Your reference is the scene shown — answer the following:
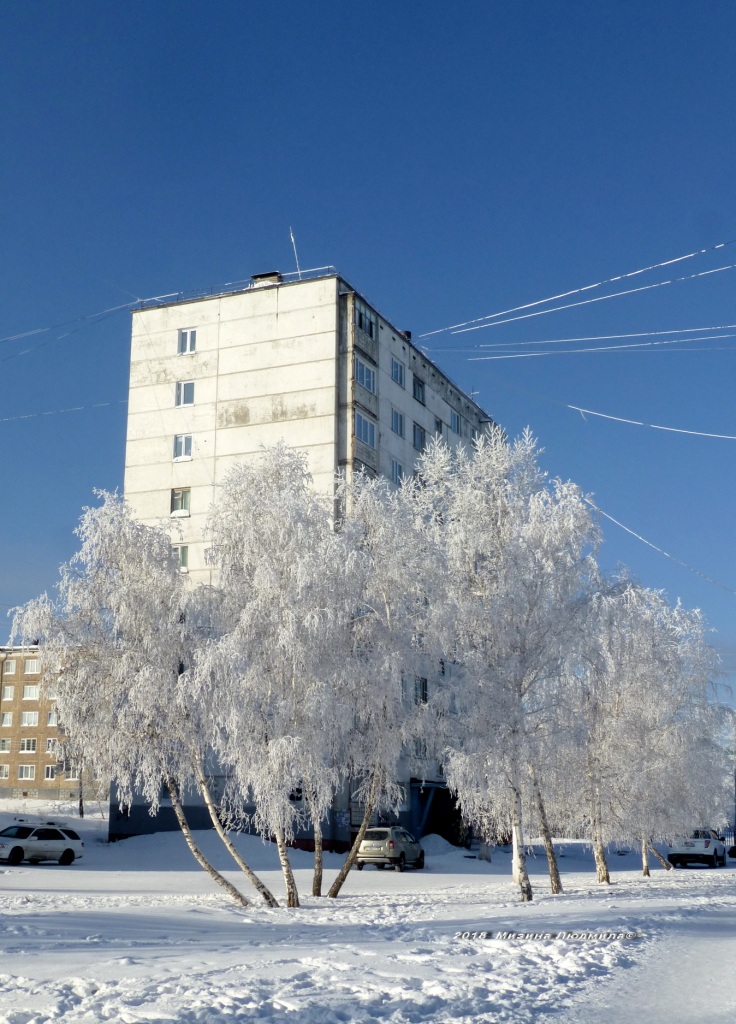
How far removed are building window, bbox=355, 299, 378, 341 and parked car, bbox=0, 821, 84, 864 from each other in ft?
95.9

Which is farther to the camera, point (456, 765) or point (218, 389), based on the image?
point (218, 389)

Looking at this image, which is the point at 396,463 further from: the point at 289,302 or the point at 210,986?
the point at 210,986

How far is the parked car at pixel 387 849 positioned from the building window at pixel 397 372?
26.4 meters

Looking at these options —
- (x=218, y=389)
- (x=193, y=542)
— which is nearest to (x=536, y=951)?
(x=193, y=542)

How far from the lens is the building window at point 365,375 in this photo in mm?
54438

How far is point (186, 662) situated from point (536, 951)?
11069 millimetres

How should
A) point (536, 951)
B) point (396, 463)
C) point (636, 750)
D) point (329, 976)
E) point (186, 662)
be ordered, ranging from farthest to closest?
1. point (396, 463)
2. point (636, 750)
3. point (186, 662)
4. point (536, 951)
5. point (329, 976)

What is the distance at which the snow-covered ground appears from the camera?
387 inches

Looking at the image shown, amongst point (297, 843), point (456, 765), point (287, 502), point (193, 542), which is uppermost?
point (193, 542)

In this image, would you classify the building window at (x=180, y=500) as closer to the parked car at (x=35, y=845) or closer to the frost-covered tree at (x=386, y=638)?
the parked car at (x=35, y=845)

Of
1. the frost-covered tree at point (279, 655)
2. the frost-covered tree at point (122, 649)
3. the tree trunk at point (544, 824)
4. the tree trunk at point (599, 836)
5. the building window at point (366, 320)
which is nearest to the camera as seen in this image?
the frost-covered tree at point (279, 655)

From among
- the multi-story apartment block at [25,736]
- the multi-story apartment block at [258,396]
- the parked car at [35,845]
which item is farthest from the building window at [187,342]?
the multi-story apartment block at [25,736]

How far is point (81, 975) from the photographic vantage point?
1102cm

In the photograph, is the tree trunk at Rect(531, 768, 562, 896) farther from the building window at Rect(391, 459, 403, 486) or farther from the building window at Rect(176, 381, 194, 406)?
the building window at Rect(176, 381, 194, 406)
